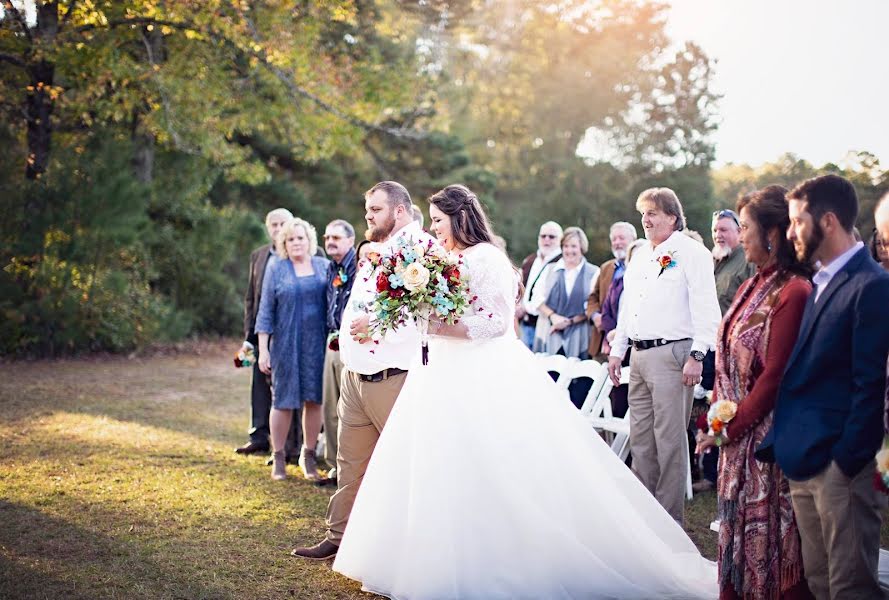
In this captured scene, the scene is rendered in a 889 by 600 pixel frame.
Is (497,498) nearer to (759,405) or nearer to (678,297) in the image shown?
(759,405)

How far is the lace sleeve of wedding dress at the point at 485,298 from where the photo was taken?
4.87 metres

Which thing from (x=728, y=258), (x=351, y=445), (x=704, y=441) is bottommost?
(x=351, y=445)

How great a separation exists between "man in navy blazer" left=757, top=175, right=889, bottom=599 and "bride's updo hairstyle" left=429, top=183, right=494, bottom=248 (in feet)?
6.09

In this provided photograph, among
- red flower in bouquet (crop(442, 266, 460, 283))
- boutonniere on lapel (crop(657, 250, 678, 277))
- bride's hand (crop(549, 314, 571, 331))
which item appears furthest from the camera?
bride's hand (crop(549, 314, 571, 331))

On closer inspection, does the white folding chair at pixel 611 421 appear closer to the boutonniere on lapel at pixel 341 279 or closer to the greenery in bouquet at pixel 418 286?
the boutonniere on lapel at pixel 341 279

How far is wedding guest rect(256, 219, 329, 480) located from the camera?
781 cm

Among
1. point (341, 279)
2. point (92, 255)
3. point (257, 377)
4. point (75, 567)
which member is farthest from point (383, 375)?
point (92, 255)

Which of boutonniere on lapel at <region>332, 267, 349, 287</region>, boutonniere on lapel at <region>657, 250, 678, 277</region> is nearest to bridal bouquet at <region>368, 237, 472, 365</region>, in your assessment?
boutonniere on lapel at <region>657, 250, 678, 277</region>

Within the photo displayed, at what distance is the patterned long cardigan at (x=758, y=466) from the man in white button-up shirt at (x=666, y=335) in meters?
1.50

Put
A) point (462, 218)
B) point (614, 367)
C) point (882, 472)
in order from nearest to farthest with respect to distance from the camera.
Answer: point (882, 472) < point (462, 218) < point (614, 367)

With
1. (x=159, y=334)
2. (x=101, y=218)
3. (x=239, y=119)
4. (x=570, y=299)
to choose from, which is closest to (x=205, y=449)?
(x=570, y=299)

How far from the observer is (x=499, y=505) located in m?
4.62

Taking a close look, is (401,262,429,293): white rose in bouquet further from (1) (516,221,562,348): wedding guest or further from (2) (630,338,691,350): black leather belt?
(1) (516,221,562,348): wedding guest

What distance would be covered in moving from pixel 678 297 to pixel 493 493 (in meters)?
2.12
